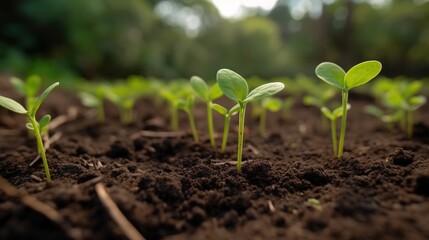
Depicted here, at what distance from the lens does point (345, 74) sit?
1.24m

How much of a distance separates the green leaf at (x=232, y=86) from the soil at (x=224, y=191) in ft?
0.99

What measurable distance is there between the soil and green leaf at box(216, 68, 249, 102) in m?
0.30

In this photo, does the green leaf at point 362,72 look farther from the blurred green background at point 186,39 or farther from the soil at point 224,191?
the blurred green background at point 186,39

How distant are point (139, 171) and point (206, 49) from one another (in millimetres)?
10762

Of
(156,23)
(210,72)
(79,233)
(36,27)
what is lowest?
(79,233)

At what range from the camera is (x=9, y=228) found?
84cm

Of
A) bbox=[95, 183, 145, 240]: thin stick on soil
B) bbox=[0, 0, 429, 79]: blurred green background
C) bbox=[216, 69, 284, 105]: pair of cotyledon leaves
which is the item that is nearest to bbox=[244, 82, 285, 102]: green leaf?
bbox=[216, 69, 284, 105]: pair of cotyledon leaves

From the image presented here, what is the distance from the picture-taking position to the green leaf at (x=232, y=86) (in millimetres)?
1186

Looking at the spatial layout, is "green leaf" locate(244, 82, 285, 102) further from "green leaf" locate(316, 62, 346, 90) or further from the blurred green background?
the blurred green background

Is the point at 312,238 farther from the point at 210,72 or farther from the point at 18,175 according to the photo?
the point at 210,72

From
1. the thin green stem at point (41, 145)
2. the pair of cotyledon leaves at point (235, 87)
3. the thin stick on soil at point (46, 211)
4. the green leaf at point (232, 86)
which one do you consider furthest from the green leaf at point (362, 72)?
the thin green stem at point (41, 145)

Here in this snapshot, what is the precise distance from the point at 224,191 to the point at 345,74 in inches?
27.1

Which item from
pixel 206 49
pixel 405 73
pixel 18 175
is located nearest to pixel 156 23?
pixel 206 49

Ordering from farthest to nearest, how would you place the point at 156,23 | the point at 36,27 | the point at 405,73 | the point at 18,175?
the point at 405,73 → the point at 156,23 → the point at 36,27 → the point at 18,175
